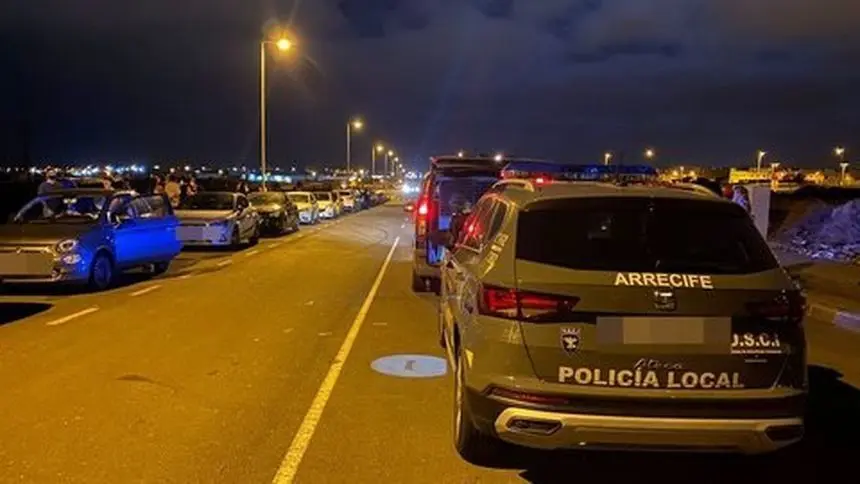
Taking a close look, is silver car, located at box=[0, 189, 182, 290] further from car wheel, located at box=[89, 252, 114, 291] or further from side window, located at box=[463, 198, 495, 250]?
side window, located at box=[463, 198, 495, 250]

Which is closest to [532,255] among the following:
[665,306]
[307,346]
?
[665,306]

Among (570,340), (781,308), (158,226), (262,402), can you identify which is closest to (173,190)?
(158,226)

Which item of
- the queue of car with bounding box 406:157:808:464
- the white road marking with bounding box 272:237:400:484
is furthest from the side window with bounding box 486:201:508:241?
the white road marking with bounding box 272:237:400:484

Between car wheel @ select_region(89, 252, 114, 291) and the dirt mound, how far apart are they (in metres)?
14.8

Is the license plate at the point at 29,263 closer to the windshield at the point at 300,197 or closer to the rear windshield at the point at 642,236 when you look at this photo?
the rear windshield at the point at 642,236

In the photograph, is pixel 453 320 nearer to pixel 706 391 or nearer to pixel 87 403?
pixel 706 391

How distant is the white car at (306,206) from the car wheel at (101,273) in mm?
24881

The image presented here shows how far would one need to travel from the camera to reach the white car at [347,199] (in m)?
54.4

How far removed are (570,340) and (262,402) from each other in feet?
10.5

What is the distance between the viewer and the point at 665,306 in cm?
448

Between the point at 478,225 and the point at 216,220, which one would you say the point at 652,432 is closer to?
the point at 478,225

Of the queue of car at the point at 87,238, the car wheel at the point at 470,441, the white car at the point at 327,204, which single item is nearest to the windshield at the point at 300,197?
the white car at the point at 327,204

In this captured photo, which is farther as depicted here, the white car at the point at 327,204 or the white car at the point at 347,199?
the white car at the point at 347,199

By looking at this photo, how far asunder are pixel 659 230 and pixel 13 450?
423cm
